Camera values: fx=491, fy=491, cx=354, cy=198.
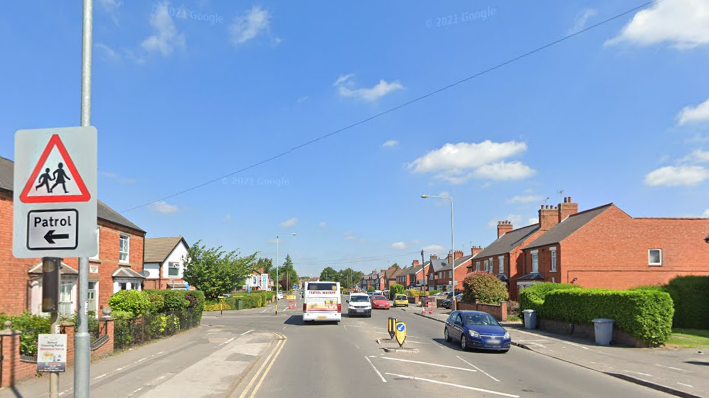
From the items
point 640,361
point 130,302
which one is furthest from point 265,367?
point 640,361

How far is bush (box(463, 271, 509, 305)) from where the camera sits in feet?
126

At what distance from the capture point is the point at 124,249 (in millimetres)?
30297

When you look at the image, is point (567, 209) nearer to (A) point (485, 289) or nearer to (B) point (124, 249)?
(A) point (485, 289)

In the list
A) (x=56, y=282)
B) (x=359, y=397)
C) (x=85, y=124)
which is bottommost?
(x=359, y=397)

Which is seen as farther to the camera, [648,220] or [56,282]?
[648,220]

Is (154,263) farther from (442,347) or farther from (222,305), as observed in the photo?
(442,347)

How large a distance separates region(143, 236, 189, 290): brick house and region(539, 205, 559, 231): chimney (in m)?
37.0

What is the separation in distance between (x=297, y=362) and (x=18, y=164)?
41.4 ft

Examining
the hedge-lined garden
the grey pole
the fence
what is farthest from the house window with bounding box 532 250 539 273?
the grey pole

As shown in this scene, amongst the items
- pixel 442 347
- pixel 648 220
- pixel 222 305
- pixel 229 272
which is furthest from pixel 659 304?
pixel 222 305

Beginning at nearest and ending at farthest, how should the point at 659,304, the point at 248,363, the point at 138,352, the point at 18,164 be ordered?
the point at 18,164, the point at 248,363, the point at 138,352, the point at 659,304

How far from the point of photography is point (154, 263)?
5194 cm

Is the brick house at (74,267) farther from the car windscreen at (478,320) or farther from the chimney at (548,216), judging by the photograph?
the chimney at (548,216)

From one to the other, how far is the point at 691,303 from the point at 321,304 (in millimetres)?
20537
